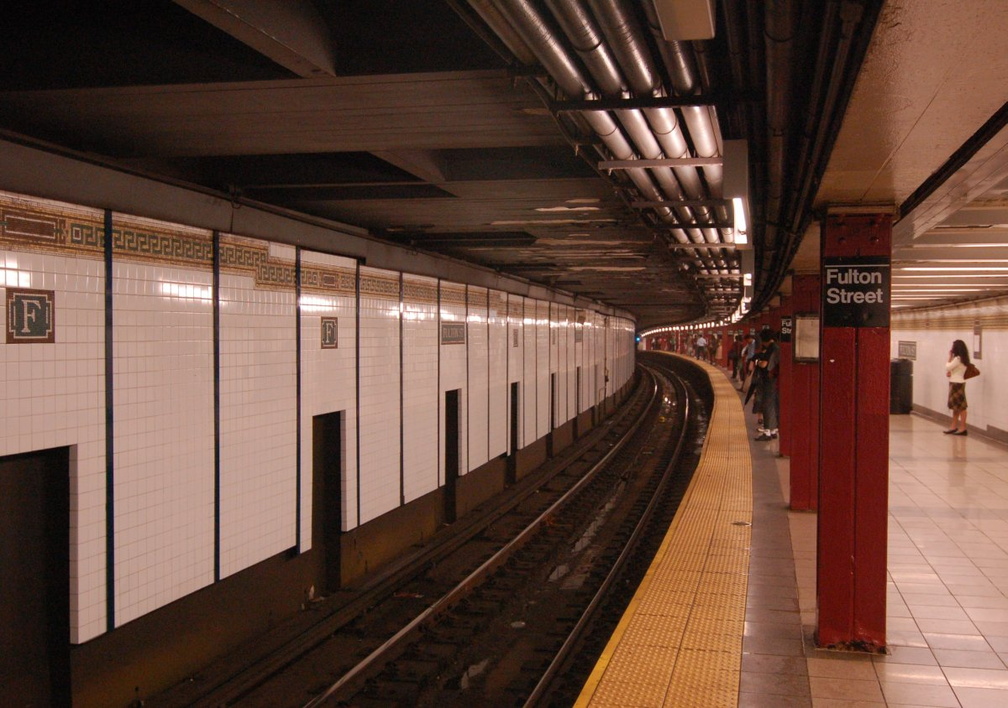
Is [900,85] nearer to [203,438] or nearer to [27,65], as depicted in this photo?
[27,65]

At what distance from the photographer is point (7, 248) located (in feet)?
13.5

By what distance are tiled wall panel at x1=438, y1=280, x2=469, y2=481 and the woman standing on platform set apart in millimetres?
8416

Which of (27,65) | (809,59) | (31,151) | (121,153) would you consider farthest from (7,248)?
(809,59)

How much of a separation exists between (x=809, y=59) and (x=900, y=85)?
2.26 ft

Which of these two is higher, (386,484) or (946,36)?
(946,36)

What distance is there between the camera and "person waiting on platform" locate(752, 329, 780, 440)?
44.7 feet

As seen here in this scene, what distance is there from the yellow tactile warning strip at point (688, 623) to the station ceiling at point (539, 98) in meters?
2.55

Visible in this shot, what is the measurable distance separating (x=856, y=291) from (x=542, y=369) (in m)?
11.1

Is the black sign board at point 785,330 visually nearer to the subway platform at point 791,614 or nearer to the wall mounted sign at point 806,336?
the subway platform at point 791,614

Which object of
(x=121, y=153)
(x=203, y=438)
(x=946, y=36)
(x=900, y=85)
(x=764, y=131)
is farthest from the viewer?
(x=203, y=438)

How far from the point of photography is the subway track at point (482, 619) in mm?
5890

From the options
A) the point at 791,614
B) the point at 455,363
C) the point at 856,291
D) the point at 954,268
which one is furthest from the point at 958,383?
the point at 856,291

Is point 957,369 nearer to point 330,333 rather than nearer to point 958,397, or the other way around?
point 958,397

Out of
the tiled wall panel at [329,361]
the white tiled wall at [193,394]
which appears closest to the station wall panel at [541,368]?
the white tiled wall at [193,394]
